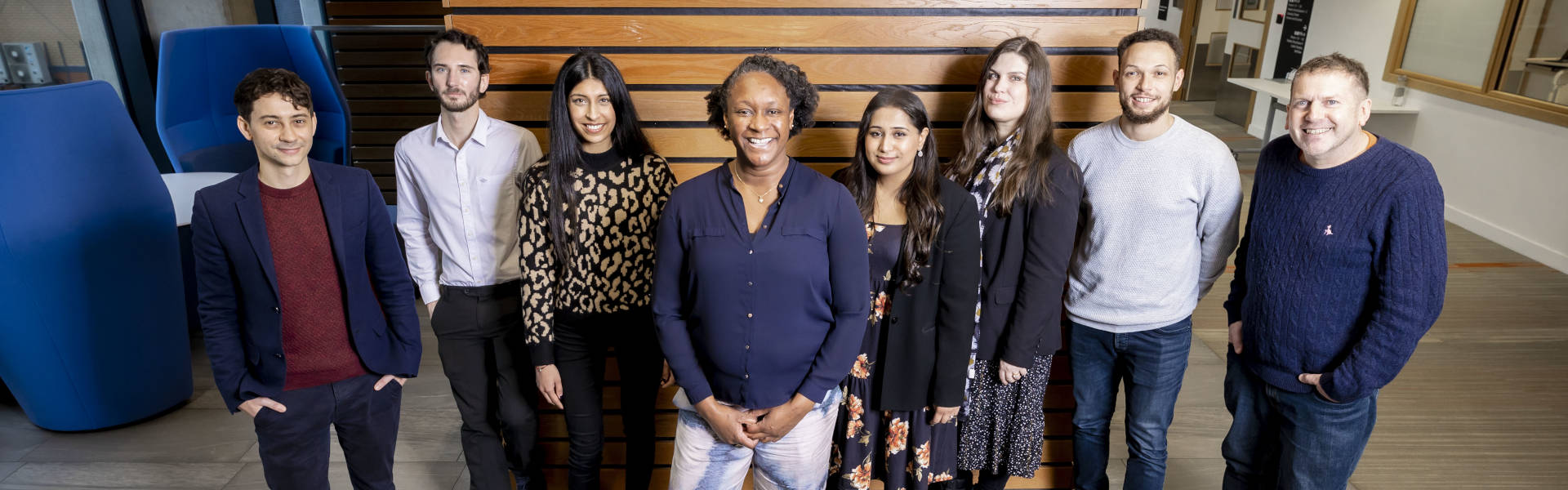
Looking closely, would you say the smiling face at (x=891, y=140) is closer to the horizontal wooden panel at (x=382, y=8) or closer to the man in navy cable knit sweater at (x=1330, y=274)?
the man in navy cable knit sweater at (x=1330, y=274)

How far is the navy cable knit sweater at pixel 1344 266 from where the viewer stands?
1.98 m

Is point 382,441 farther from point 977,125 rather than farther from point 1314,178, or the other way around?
point 1314,178

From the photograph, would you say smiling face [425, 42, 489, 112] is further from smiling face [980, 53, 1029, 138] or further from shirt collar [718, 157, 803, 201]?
smiling face [980, 53, 1029, 138]

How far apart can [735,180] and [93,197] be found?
2.89 metres

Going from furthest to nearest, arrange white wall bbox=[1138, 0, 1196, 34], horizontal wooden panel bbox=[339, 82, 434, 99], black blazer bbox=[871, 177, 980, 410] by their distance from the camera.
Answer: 1. white wall bbox=[1138, 0, 1196, 34]
2. horizontal wooden panel bbox=[339, 82, 434, 99]
3. black blazer bbox=[871, 177, 980, 410]

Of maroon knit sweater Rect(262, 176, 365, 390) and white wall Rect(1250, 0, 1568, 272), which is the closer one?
maroon knit sweater Rect(262, 176, 365, 390)

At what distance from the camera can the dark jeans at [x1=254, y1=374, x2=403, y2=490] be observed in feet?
7.40

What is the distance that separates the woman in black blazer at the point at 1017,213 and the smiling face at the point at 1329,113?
1.87 ft

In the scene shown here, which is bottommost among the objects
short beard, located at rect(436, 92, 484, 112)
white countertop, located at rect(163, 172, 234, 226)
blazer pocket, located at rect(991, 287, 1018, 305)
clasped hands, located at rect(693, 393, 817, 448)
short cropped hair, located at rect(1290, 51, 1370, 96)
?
clasped hands, located at rect(693, 393, 817, 448)

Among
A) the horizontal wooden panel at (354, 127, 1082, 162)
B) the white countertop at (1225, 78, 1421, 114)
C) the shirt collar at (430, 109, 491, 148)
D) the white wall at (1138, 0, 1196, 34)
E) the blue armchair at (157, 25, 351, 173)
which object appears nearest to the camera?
the shirt collar at (430, 109, 491, 148)

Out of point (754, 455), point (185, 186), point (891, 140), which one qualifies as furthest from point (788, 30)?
point (185, 186)

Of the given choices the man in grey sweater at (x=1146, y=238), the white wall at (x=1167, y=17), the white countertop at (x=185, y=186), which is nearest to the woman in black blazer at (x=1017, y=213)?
the man in grey sweater at (x=1146, y=238)

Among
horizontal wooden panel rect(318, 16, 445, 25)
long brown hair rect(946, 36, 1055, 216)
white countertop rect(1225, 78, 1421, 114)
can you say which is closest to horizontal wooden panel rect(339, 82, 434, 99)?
horizontal wooden panel rect(318, 16, 445, 25)

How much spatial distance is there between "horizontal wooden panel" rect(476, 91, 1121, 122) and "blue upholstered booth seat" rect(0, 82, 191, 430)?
1.78m
